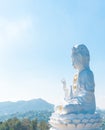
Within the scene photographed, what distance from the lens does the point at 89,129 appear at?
49.3 ft

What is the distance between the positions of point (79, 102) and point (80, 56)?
7.47 feet

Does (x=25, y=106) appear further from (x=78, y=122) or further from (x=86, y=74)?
(x=78, y=122)

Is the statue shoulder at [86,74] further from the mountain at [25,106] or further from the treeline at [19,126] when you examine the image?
the mountain at [25,106]

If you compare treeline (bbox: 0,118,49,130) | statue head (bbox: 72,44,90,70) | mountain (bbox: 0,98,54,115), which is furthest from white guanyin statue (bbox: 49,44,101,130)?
mountain (bbox: 0,98,54,115)

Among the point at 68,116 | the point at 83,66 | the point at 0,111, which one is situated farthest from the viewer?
the point at 0,111

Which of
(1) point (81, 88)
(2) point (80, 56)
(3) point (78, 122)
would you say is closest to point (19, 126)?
(1) point (81, 88)

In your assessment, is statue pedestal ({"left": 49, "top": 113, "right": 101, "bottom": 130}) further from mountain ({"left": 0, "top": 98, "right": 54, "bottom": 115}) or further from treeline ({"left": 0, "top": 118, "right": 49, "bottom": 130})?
mountain ({"left": 0, "top": 98, "right": 54, "bottom": 115})

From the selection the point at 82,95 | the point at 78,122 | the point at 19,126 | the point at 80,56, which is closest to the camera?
the point at 78,122

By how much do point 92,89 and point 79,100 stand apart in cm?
78

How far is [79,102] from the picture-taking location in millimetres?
15312

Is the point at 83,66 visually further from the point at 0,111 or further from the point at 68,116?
the point at 0,111

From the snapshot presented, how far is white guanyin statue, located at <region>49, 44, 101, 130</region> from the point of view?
587 inches

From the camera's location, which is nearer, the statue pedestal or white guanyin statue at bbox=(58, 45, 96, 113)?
the statue pedestal

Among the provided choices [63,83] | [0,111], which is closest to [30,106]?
[0,111]
